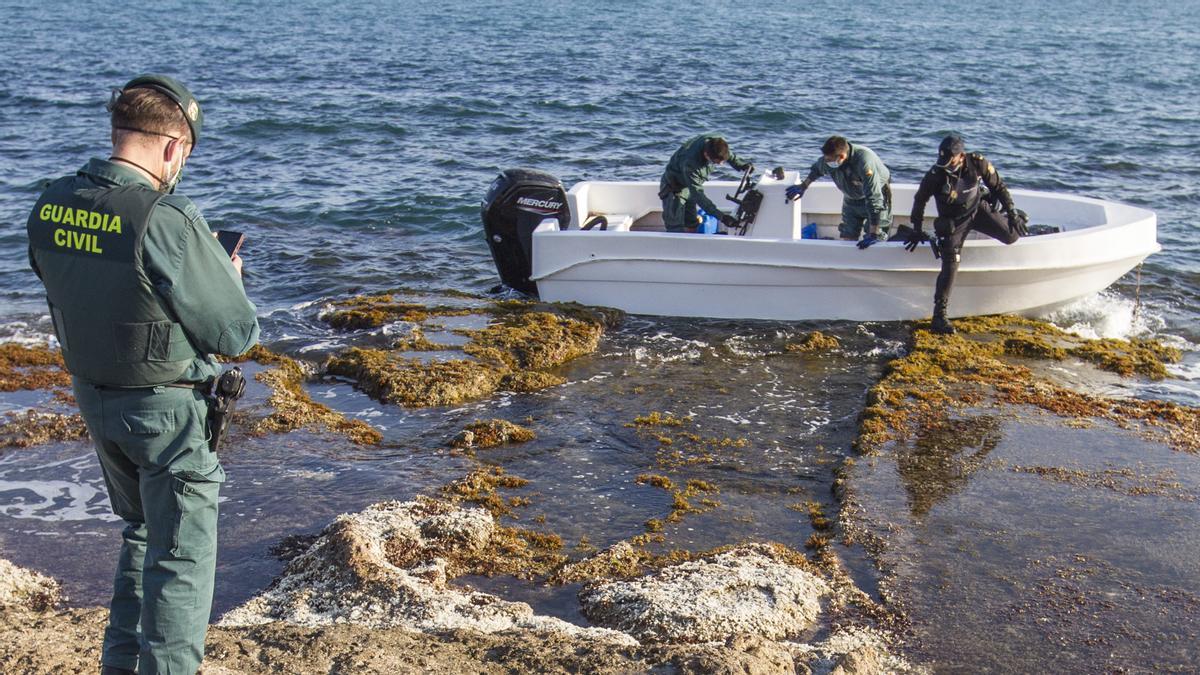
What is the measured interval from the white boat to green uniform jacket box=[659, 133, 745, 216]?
1.79ft

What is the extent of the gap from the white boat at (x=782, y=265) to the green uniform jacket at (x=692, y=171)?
1.79ft

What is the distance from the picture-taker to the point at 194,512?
3.21 meters

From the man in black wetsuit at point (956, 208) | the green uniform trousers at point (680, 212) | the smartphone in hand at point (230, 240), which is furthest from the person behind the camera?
the green uniform trousers at point (680, 212)

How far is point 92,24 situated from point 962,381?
101ft

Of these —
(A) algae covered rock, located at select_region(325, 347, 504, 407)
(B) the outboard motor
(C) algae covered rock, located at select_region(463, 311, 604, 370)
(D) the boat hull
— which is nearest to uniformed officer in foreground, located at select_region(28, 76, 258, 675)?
(A) algae covered rock, located at select_region(325, 347, 504, 407)

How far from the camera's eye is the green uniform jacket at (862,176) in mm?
9398

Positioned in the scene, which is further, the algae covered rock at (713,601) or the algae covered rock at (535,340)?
the algae covered rock at (535,340)

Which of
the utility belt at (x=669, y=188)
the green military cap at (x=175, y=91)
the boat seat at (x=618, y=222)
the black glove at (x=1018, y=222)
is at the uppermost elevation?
the green military cap at (x=175, y=91)

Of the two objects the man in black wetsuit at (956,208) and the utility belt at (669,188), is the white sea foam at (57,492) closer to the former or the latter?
the utility belt at (669,188)

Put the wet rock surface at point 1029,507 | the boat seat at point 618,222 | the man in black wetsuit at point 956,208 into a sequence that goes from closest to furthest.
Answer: the wet rock surface at point 1029,507 < the man in black wetsuit at point 956,208 < the boat seat at point 618,222

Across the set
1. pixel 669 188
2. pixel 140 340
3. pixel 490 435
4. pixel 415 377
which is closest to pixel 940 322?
pixel 669 188

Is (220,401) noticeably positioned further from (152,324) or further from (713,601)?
(713,601)

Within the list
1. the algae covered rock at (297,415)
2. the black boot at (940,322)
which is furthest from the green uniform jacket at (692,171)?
the algae covered rock at (297,415)

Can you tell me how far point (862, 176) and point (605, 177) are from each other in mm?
6543
